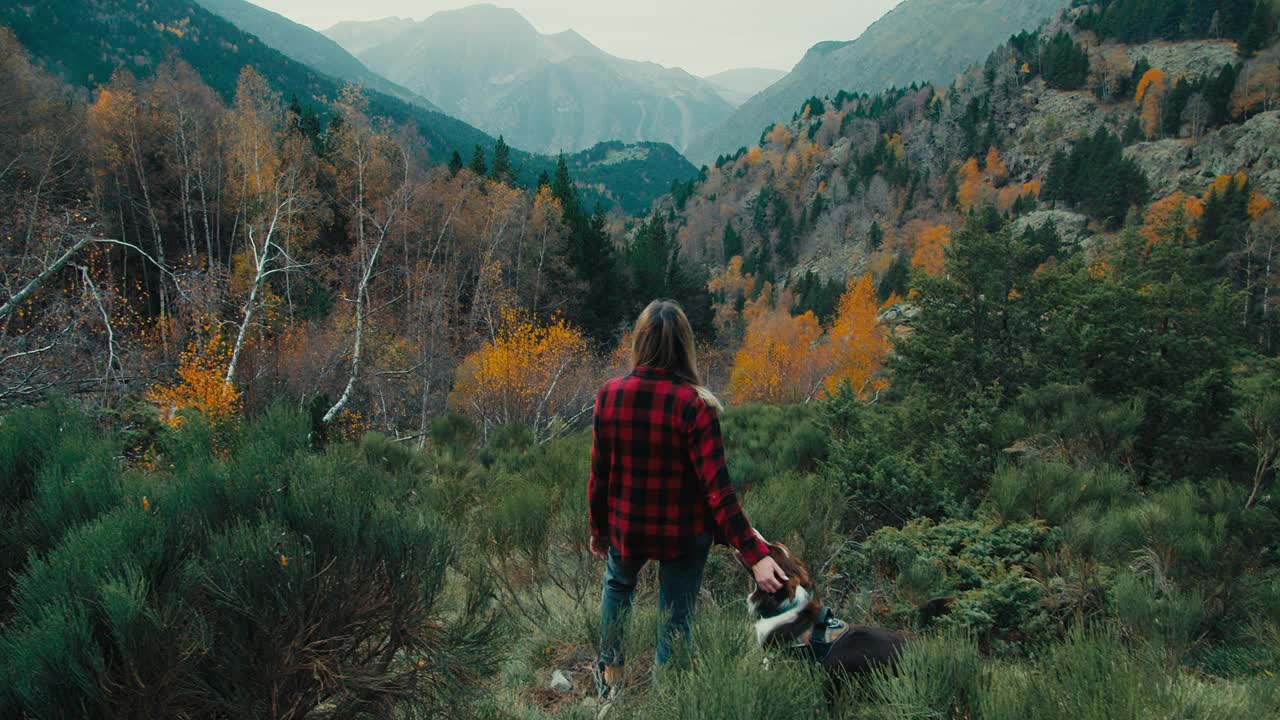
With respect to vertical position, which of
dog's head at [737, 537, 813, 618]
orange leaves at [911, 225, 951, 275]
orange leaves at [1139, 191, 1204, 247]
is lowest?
orange leaves at [911, 225, 951, 275]

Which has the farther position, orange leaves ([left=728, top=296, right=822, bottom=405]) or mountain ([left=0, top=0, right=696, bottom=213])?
mountain ([left=0, top=0, right=696, bottom=213])

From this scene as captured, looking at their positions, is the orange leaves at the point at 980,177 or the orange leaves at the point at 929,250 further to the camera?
the orange leaves at the point at 980,177

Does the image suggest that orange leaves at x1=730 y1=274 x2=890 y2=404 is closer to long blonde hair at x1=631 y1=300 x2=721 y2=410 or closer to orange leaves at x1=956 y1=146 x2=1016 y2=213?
long blonde hair at x1=631 y1=300 x2=721 y2=410

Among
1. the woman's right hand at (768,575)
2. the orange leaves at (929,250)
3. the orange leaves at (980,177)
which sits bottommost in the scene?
the orange leaves at (929,250)

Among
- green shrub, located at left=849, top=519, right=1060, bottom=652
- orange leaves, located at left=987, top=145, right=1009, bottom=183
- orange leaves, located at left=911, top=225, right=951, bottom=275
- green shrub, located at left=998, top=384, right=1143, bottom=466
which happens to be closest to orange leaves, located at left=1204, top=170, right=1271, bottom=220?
orange leaves, located at left=911, top=225, right=951, bottom=275

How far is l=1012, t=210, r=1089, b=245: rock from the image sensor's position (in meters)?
56.7

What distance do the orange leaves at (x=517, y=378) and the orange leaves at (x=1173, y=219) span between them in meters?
12.6

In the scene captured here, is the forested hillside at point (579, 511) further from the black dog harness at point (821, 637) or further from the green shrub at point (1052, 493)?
the black dog harness at point (821, 637)

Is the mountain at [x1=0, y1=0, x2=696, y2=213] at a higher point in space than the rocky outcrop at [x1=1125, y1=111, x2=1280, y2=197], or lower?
higher

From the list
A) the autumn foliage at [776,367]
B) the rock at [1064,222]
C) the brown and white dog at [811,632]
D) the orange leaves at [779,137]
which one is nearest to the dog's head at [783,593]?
the brown and white dog at [811,632]

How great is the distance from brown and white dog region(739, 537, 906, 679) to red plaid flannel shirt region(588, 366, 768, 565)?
0.54ft

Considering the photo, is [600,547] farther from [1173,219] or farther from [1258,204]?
[1258,204]

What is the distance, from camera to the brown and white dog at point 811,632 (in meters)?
1.81

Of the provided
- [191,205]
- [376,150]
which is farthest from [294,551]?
[376,150]
